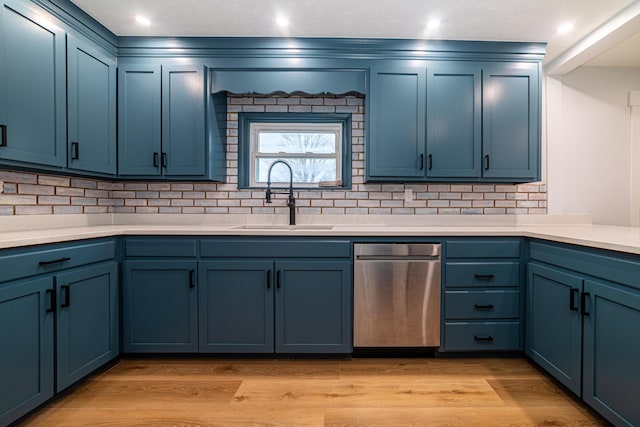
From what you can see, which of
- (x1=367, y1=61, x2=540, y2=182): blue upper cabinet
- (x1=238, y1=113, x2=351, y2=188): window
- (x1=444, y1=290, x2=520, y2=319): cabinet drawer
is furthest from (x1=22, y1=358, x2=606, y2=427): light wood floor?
(x1=238, y1=113, x2=351, y2=188): window

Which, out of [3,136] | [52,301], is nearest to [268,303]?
[52,301]

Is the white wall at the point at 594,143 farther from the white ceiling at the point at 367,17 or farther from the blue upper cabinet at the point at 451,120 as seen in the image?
the blue upper cabinet at the point at 451,120

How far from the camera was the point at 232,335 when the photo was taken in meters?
2.31

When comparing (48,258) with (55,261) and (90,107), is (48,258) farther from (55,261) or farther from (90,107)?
(90,107)

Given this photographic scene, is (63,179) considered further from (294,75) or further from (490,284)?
(490,284)

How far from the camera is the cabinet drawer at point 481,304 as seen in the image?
2.35 m

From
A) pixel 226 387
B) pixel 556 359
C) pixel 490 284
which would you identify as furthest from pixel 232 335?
pixel 556 359

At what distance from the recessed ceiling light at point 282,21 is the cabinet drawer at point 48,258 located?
192cm

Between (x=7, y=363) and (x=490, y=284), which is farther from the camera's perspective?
(x=490, y=284)

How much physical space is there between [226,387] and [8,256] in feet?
4.26

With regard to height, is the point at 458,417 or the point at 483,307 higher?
the point at 483,307

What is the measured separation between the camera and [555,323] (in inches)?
77.5

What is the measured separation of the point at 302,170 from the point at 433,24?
4.94 feet

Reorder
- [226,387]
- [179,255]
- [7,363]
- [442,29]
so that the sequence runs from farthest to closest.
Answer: [442,29] < [179,255] < [226,387] < [7,363]
